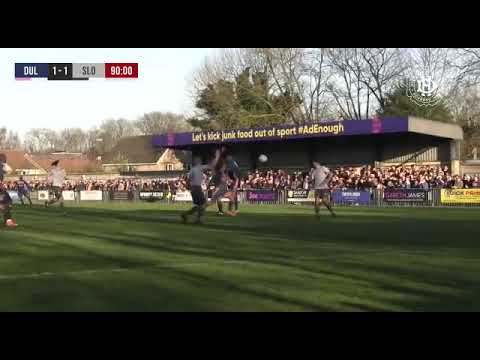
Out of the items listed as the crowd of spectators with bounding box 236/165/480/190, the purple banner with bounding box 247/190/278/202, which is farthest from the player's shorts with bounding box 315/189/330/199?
the purple banner with bounding box 247/190/278/202

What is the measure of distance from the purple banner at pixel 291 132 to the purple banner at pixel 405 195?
7378 mm

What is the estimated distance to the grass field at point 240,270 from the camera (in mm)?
7012

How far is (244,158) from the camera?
54.1 metres

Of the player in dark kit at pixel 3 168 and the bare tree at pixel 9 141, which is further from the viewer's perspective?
the bare tree at pixel 9 141

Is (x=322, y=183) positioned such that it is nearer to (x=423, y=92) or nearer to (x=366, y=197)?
(x=366, y=197)

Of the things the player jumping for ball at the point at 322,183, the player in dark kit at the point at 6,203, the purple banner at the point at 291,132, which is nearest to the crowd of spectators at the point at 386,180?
the purple banner at the point at 291,132

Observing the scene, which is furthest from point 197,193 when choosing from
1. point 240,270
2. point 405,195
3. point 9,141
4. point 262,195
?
point 9,141

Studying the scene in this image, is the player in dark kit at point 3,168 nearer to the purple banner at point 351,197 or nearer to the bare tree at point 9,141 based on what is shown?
the purple banner at point 351,197

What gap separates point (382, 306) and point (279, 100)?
58.7m

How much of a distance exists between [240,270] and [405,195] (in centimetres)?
2736

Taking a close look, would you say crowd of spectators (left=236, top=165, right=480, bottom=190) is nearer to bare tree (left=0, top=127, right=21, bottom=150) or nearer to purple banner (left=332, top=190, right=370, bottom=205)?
purple banner (left=332, top=190, right=370, bottom=205)

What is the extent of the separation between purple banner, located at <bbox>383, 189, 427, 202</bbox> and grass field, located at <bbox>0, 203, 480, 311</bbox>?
19.0 metres

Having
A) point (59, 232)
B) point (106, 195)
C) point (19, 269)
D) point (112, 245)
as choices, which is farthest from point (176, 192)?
point (19, 269)

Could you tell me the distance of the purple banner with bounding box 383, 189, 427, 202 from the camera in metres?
34.7
